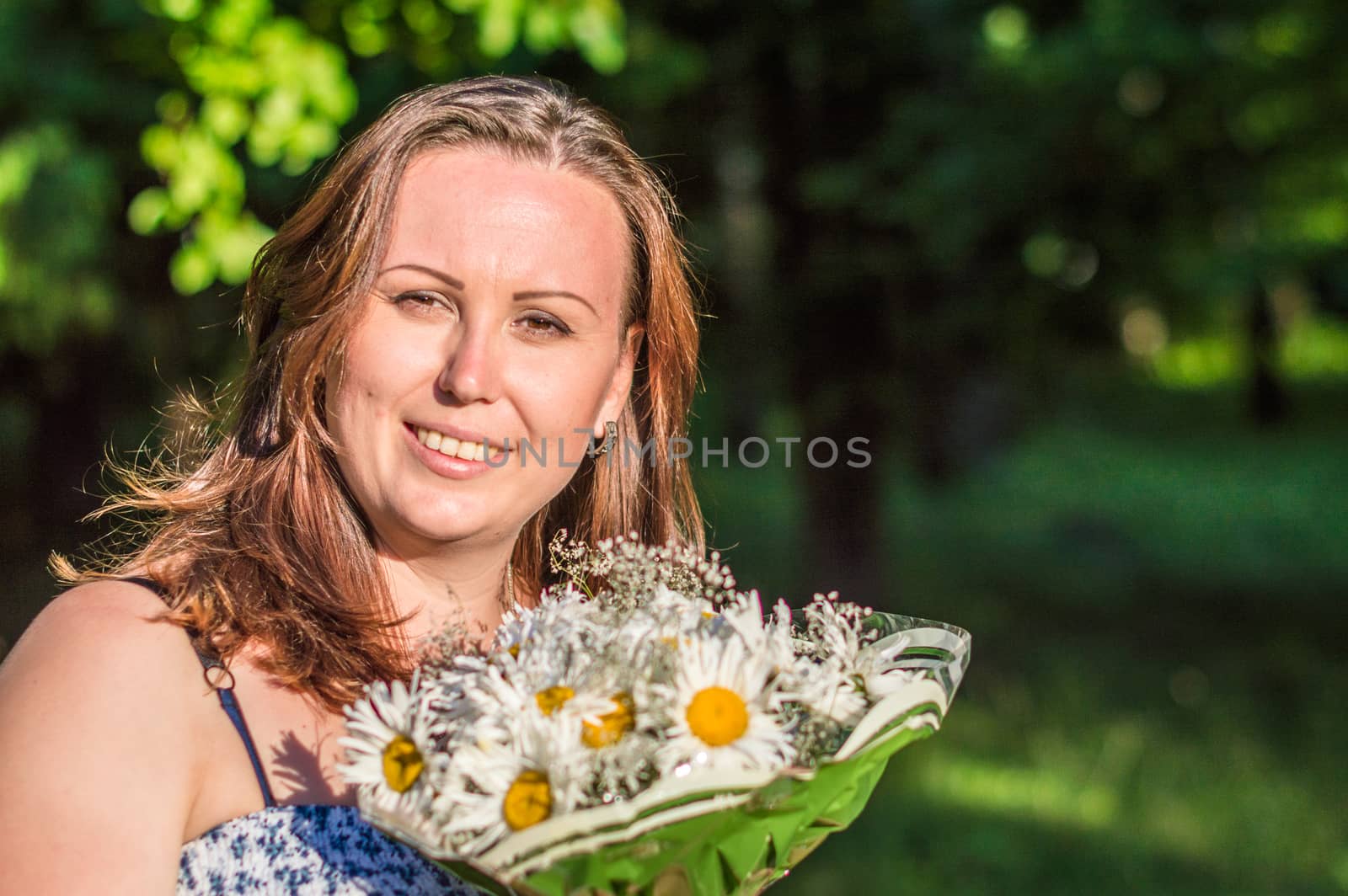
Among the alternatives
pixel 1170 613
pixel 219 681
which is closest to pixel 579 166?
pixel 219 681

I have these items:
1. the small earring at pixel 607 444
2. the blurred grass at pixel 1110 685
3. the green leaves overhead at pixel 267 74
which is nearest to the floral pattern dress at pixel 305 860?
the small earring at pixel 607 444

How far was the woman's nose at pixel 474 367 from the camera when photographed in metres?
1.86

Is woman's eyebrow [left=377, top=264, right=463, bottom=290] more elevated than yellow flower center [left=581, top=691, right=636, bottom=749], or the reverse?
woman's eyebrow [left=377, top=264, right=463, bottom=290]

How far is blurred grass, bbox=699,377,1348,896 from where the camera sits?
18.0ft

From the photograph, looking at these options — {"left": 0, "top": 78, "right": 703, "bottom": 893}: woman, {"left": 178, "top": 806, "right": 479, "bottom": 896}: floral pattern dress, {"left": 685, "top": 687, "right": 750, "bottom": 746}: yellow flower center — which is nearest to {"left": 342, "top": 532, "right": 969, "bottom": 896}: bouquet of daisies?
{"left": 685, "top": 687, "right": 750, "bottom": 746}: yellow flower center

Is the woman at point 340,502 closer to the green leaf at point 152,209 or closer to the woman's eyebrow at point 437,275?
the woman's eyebrow at point 437,275

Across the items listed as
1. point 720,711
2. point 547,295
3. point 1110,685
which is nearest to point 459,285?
point 547,295

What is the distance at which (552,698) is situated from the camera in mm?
1433

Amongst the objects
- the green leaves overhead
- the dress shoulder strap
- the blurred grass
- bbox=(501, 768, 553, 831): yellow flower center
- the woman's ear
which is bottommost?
the blurred grass

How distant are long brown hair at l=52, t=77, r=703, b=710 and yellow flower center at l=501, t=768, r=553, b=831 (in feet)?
2.08

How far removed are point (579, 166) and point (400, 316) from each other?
0.43 meters

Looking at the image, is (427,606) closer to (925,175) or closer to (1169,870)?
(925,175)

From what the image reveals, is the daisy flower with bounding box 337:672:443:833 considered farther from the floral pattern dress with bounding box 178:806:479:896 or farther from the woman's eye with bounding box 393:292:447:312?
the woman's eye with bounding box 393:292:447:312

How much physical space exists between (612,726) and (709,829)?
0.52 ft
